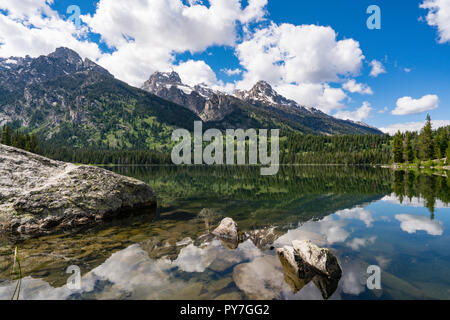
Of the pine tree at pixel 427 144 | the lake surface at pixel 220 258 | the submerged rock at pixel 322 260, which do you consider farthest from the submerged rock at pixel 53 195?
the pine tree at pixel 427 144

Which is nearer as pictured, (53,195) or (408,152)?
(53,195)

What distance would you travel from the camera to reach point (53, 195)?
16.6 meters

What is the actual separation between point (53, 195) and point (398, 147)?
14696cm

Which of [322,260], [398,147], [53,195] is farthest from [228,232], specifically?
[398,147]

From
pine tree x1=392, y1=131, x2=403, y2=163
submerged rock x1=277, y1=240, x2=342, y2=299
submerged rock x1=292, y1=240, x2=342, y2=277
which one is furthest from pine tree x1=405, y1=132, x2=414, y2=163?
submerged rock x1=277, y1=240, x2=342, y2=299

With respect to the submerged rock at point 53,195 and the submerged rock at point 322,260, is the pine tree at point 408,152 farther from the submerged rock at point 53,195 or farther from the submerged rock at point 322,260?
the submerged rock at point 53,195

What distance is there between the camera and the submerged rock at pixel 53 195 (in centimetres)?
1512

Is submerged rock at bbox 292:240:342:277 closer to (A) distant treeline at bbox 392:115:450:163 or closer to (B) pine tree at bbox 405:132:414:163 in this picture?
(A) distant treeline at bbox 392:115:450:163

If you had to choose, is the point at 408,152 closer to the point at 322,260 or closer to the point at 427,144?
the point at 427,144

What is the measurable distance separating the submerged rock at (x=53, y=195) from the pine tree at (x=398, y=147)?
13703 centimetres

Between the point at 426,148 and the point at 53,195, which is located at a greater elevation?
the point at 426,148

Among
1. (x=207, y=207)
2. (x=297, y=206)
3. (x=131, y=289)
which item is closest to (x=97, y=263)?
(x=131, y=289)

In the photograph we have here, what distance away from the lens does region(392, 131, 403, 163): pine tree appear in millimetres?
115062

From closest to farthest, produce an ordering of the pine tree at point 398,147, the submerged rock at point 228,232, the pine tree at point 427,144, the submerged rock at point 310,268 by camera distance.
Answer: the submerged rock at point 310,268 → the submerged rock at point 228,232 → the pine tree at point 427,144 → the pine tree at point 398,147
